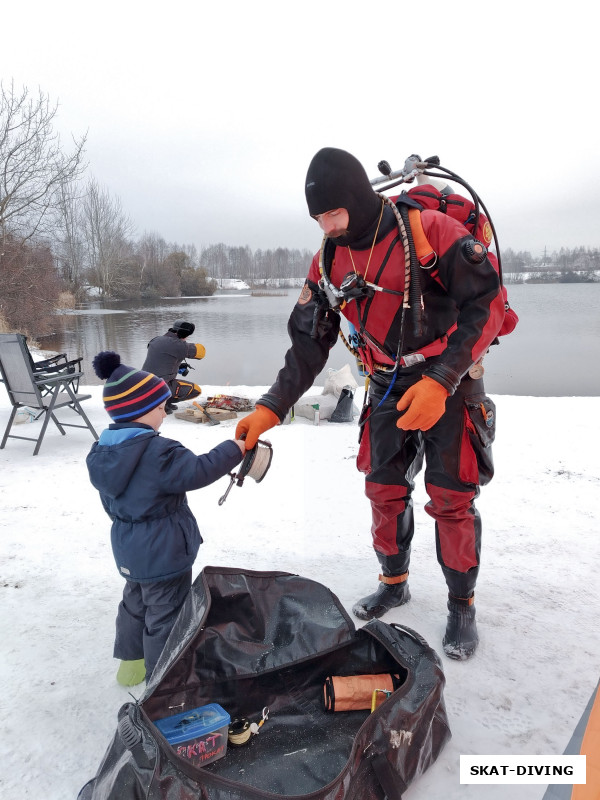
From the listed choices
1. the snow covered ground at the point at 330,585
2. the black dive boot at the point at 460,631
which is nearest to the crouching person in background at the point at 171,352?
the snow covered ground at the point at 330,585

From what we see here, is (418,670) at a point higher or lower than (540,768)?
higher

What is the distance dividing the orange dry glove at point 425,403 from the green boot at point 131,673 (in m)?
1.37

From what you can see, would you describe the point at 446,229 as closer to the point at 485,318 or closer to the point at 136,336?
the point at 485,318

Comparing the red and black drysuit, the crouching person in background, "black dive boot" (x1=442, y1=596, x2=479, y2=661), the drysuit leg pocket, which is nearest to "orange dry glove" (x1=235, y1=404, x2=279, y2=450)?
the red and black drysuit

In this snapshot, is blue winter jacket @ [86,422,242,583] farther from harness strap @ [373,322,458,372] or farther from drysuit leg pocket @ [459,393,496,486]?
drysuit leg pocket @ [459,393,496,486]

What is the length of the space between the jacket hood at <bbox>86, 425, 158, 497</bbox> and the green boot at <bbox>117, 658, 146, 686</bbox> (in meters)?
0.68

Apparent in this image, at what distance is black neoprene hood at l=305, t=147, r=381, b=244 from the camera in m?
1.91

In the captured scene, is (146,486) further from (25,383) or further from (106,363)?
(25,383)

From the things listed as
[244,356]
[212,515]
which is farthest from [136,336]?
[212,515]

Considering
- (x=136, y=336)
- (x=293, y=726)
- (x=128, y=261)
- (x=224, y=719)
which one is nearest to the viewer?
(x=224, y=719)

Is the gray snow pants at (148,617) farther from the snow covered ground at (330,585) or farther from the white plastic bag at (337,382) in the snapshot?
the white plastic bag at (337,382)

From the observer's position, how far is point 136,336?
24.5m

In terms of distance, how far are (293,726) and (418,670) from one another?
489 millimetres

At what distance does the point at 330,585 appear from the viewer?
2.67 metres
